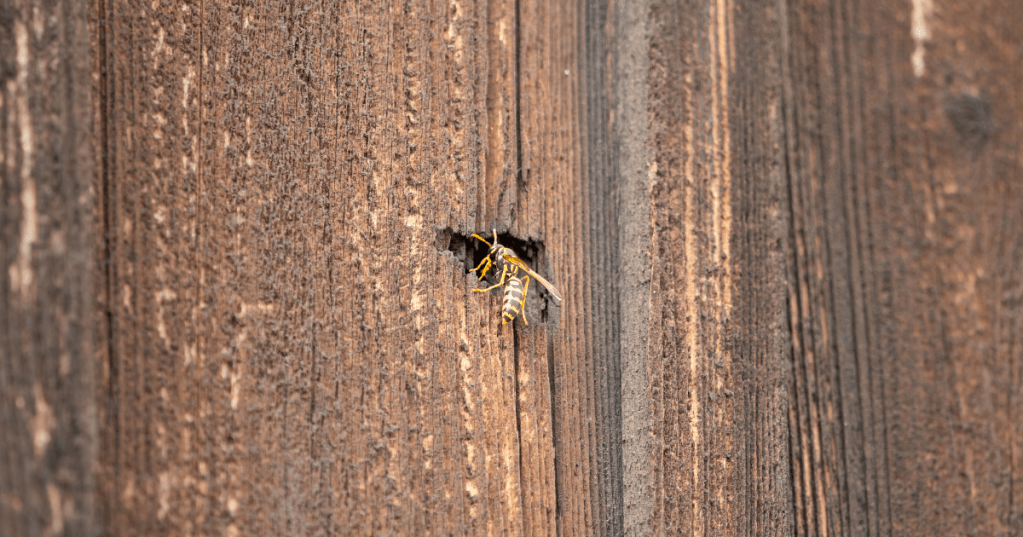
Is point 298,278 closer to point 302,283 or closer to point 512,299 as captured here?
point 302,283

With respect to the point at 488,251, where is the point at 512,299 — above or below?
below

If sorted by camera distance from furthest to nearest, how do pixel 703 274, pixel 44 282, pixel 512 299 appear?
1. pixel 703 274
2. pixel 512 299
3. pixel 44 282

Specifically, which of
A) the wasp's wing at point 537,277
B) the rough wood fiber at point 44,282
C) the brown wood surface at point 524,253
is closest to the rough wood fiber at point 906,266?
the brown wood surface at point 524,253

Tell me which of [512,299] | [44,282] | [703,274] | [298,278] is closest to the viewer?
[44,282]

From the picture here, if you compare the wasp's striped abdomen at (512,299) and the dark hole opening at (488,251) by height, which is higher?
the dark hole opening at (488,251)

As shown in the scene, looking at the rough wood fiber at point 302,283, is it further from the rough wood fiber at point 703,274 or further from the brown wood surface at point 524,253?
the rough wood fiber at point 703,274

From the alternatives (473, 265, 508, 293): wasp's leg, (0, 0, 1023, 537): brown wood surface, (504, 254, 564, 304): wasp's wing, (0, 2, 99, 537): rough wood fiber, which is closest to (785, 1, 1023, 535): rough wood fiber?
(0, 0, 1023, 537): brown wood surface

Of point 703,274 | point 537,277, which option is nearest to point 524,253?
point 537,277

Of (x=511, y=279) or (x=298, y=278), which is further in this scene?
(x=511, y=279)
